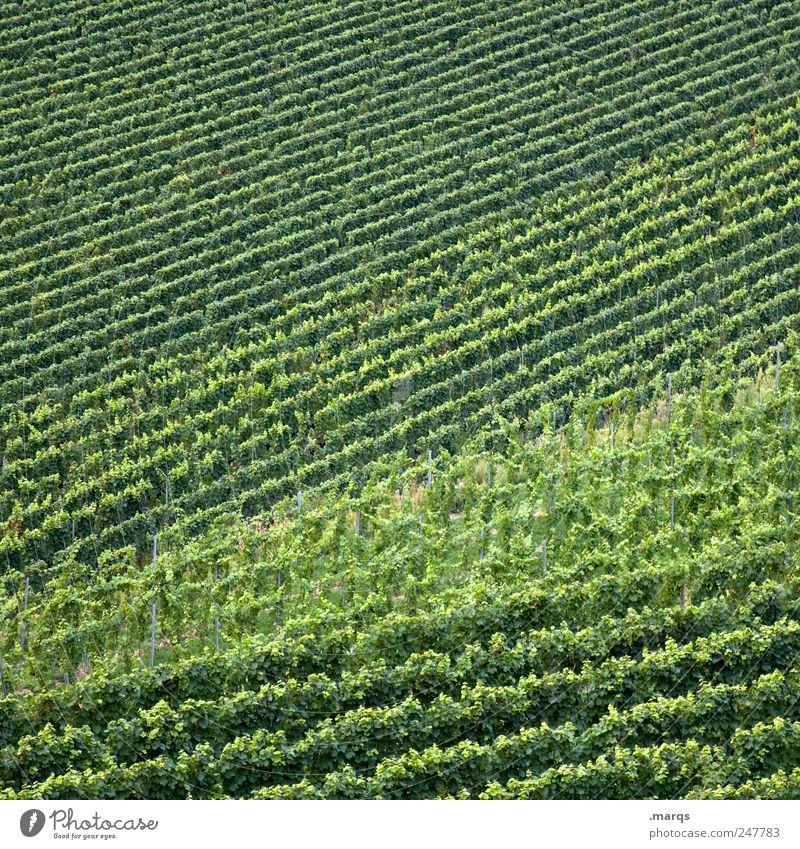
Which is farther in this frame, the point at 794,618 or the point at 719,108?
the point at 719,108

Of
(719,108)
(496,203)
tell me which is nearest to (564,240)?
(496,203)

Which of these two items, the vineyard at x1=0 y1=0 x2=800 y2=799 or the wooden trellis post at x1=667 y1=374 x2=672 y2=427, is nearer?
the vineyard at x1=0 y1=0 x2=800 y2=799

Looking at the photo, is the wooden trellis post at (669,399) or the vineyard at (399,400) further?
the wooden trellis post at (669,399)

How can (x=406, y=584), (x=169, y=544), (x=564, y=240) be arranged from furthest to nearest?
(x=564, y=240)
(x=169, y=544)
(x=406, y=584)

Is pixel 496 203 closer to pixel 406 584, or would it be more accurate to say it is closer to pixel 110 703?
pixel 406 584

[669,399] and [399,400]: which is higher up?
[399,400]

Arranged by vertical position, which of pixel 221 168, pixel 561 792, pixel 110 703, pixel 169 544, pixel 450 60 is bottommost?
pixel 561 792

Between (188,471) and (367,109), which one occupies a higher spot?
(367,109)

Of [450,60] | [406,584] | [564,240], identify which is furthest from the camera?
[450,60]
